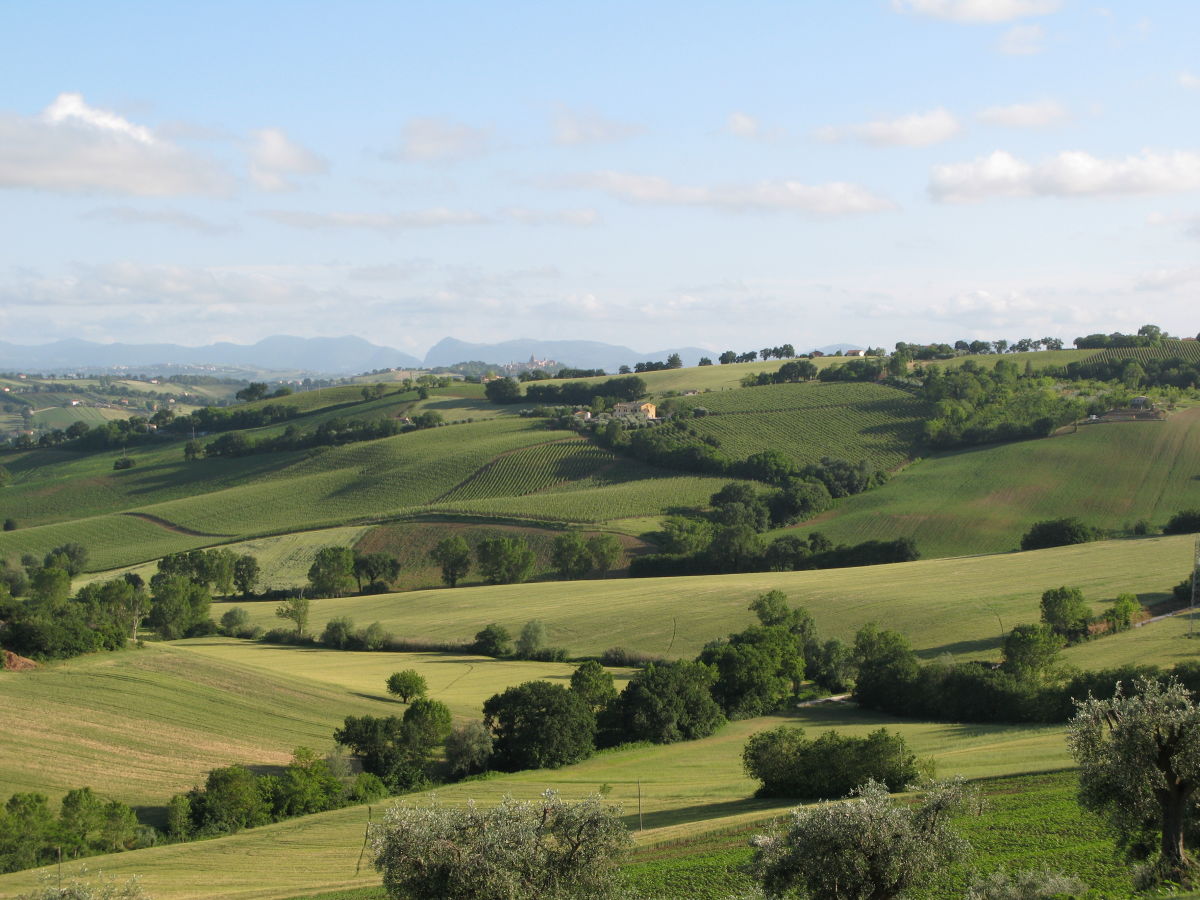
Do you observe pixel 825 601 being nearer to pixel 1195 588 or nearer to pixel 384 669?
pixel 1195 588

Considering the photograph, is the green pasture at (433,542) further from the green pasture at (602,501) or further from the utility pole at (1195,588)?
the utility pole at (1195,588)

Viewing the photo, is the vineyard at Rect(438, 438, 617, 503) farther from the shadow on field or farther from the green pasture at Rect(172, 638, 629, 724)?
the shadow on field

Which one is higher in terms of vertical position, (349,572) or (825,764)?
(825,764)

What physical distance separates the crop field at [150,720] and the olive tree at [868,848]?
93.4ft

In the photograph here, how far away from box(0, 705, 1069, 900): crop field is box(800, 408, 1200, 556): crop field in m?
47.3

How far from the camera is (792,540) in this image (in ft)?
305

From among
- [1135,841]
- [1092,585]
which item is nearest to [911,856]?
[1135,841]

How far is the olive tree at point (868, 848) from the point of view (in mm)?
20906

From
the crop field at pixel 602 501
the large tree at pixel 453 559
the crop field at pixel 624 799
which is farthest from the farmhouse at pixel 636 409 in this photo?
the crop field at pixel 624 799

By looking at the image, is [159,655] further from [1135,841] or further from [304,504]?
[304,504]

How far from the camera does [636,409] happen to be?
148750mm

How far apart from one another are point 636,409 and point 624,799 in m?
112

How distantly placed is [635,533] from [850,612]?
110 feet

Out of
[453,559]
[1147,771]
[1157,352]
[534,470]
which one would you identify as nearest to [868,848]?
[1147,771]
